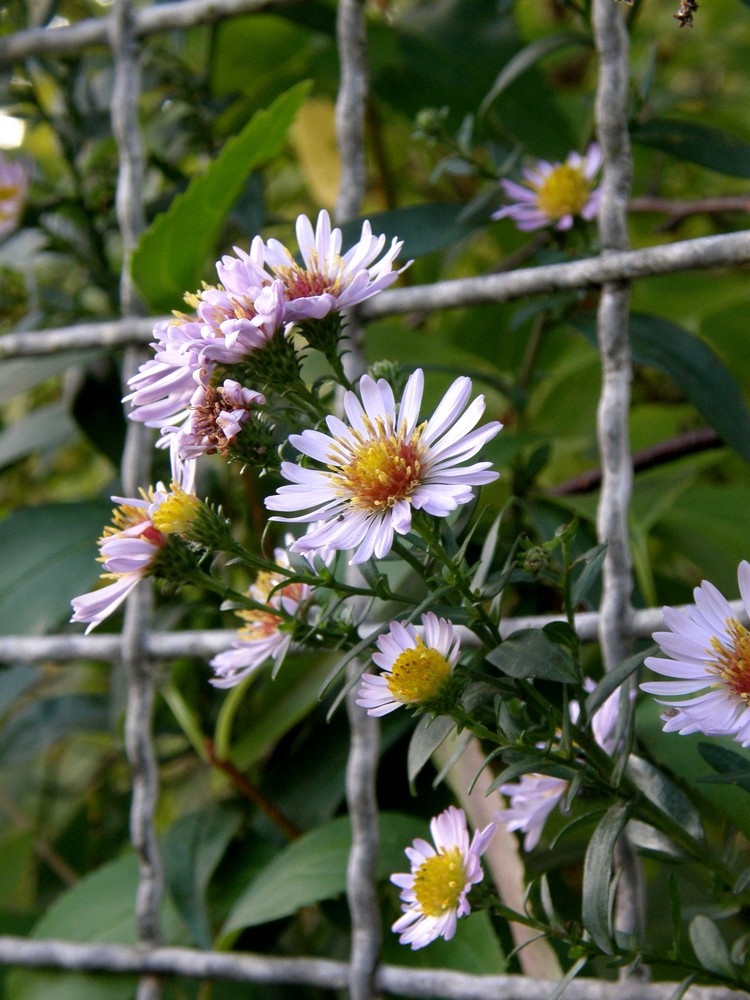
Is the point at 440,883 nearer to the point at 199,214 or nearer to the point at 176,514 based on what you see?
the point at 176,514

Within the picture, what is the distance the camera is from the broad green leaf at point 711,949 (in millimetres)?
438

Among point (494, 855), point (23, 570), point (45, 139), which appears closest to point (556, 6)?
point (45, 139)

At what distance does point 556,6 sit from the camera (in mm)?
A: 1382

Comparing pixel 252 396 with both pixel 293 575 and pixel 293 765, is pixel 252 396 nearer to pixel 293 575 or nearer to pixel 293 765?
pixel 293 575

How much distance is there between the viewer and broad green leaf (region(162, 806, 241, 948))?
2.16 ft

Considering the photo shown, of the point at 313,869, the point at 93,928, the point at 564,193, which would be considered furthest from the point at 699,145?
the point at 93,928

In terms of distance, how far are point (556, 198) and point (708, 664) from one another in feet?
1.15

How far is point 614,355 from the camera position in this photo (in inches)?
21.7

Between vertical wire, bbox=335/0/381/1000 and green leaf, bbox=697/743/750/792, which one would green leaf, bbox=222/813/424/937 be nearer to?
vertical wire, bbox=335/0/381/1000

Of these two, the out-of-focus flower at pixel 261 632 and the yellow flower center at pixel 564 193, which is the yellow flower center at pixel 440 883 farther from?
the yellow flower center at pixel 564 193

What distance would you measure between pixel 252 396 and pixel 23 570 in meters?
0.44

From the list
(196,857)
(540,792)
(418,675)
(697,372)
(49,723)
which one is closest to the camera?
(418,675)

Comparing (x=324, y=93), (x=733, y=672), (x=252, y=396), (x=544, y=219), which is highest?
(x=324, y=93)

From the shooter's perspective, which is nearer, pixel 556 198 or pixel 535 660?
pixel 535 660
